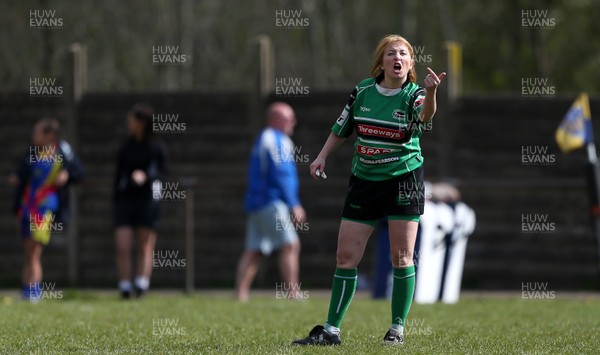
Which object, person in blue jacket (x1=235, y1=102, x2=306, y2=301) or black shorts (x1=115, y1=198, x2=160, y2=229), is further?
black shorts (x1=115, y1=198, x2=160, y2=229)

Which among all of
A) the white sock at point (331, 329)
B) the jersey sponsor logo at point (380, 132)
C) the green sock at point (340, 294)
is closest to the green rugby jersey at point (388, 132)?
the jersey sponsor logo at point (380, 132)

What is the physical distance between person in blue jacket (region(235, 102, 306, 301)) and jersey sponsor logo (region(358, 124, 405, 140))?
593 centimetres

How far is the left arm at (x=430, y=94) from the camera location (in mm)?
7137

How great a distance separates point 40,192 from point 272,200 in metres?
2.52

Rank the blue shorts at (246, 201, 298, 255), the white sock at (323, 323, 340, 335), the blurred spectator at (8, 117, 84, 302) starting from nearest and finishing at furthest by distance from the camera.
Answer: the white sock at (323, 323, 340, 335)
the blurred spectator at (8, 117, 84, 302)
the blue shorts at (246, 201, 298, 255)

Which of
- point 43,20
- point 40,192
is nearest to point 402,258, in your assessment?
point 40,192

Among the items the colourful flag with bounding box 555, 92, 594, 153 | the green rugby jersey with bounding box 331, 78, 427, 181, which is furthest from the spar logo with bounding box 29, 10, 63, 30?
the green rugby jersey with bounding box 331, 78, 427, 181

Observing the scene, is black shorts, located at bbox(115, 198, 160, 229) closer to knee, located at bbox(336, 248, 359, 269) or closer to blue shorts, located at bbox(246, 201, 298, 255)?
blue shorts, located at bbox(246, 201, 298, 255)

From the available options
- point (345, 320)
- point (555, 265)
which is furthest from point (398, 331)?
point (555, 265)

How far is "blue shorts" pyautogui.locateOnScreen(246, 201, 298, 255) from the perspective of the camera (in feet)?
44.4

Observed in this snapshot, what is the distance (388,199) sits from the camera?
24.8ft

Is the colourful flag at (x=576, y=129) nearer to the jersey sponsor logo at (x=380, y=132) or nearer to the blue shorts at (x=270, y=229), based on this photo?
the blue shorts at (x=270, y=229)

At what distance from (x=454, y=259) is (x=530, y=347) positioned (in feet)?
20.2

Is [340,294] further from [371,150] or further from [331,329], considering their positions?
[371,150]
